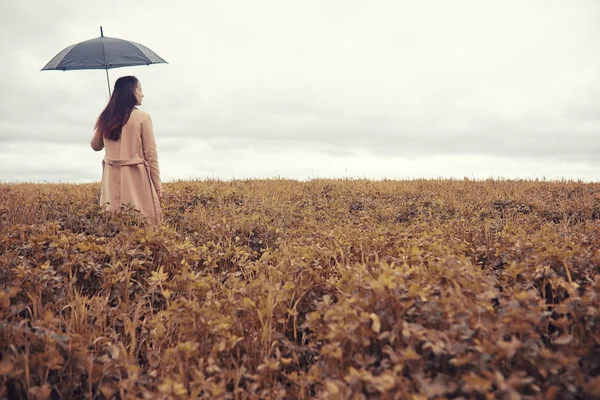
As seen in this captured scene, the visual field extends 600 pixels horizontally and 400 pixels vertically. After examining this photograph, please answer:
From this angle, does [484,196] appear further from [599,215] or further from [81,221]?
[81,221]

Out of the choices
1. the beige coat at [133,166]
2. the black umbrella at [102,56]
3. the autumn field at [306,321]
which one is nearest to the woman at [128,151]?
the beige coat at [133,166]

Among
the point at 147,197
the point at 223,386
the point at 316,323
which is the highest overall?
the point at 147,197

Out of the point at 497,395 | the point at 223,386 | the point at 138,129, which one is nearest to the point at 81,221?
the point at 138,129

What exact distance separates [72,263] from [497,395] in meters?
3.78

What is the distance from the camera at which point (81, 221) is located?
22.0ft

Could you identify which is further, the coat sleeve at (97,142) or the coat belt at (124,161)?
the coat sleeve at (97,142)

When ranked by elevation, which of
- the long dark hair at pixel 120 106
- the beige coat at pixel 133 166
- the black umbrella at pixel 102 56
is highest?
the black umbrella at pixel 102 56

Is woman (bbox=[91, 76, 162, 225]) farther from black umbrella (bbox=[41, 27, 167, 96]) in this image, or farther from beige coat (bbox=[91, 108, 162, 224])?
black umbrella (bbox=[41, 27, 167, 96])

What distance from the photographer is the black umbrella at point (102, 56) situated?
8.77 m

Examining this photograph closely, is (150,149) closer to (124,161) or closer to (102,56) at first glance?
(124,161)

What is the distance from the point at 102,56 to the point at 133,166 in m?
2.78

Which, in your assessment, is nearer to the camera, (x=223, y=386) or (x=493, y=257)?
(x=223, y=386)

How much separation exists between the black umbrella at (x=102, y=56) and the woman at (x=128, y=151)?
70.9 inches

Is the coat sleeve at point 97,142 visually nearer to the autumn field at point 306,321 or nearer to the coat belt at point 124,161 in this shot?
the coat belt at point 124,161
